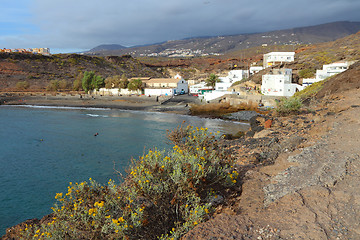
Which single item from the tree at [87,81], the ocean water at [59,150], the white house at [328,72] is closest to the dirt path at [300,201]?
the ocean water at [59,150]

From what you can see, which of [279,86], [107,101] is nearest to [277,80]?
[279,86]

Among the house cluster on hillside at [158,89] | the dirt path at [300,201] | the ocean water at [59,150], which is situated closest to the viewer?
the dirt path at [300,201]

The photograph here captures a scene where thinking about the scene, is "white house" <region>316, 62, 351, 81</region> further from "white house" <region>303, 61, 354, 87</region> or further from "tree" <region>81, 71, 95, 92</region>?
"tree" <region>81, 71, 95, 92</region>

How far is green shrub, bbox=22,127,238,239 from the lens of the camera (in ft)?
12.9

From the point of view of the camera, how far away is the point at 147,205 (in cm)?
444

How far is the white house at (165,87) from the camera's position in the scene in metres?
54.5

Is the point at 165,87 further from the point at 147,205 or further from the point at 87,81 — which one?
the point at 147,205

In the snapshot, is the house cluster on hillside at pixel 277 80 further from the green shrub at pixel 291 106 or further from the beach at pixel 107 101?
the green shrub at pixel 291 106

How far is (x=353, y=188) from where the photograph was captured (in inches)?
196

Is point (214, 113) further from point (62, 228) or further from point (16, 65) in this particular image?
point (16, 65)

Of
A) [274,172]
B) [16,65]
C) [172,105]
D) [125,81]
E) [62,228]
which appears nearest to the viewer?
[62,228]

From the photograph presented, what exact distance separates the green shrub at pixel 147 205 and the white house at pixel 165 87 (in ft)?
161

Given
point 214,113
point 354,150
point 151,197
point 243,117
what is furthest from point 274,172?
point 214,113

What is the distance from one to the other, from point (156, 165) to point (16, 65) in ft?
304
